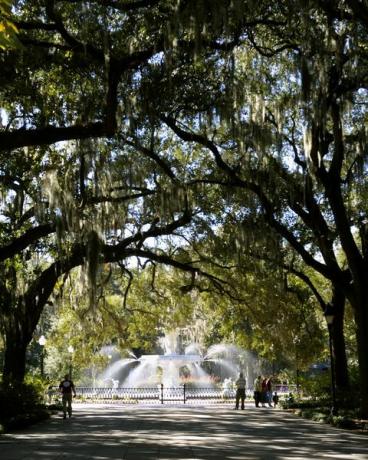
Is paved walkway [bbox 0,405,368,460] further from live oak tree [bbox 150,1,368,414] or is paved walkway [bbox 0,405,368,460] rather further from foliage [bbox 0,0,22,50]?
foliage [bbox 0,0,22,50]

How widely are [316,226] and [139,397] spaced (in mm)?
20547

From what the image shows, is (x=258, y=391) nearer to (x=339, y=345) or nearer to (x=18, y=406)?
(x=339, y=345)

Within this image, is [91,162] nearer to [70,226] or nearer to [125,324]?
[70,226]

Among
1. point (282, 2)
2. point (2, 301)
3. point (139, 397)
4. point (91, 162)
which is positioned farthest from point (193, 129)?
point (139, 397)

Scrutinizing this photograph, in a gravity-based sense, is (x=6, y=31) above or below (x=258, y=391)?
above

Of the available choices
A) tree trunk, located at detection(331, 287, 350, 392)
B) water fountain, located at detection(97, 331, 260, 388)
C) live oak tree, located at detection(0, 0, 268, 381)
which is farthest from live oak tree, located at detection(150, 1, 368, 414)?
water fountain, located at detection(97, 331, 260, 388)

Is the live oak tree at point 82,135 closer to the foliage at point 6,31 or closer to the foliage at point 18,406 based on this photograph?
the foliage at point 18,406

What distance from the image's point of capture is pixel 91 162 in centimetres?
1555

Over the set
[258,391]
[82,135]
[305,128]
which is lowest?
[258,391]

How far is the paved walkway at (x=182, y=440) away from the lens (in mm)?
10555

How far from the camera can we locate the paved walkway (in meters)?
10.6

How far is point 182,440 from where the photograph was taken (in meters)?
12.9

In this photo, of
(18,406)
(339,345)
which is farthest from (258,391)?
(18,406)

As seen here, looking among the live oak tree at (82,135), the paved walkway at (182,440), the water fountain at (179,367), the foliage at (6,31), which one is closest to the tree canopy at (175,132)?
the live oak tree at (82,135)
